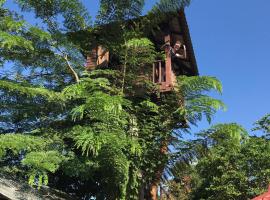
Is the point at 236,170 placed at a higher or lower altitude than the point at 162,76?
lower

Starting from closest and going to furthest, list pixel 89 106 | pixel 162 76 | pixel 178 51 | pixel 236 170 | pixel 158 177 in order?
1. pixel 89 106
2. pixel 158 177
3. pixel 162 76
4. pixel 178 51
5. pixel 236 170

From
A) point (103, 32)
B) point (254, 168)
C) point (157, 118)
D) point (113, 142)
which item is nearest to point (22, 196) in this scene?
point (113, 142)

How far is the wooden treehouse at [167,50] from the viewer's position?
1119cm

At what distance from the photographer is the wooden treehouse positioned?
11188 mm

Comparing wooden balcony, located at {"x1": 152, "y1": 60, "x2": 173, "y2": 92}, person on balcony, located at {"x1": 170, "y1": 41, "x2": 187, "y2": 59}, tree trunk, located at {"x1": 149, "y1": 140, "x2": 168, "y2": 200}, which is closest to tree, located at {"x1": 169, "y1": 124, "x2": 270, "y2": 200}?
person on balcony, located at {"x1": 170, "y1": 41, "x2": 187, "y2": 59}

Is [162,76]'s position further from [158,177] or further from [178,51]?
[158,177]

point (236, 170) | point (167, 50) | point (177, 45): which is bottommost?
point (236, 170)

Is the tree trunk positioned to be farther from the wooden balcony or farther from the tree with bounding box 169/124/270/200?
the tree with bounding box 169/124/270/200

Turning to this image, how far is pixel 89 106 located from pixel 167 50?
379cm

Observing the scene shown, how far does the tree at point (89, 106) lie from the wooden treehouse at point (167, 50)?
32 cm

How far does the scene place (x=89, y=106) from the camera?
8531 mm

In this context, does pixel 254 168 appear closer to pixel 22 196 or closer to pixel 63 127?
pixel 63 127

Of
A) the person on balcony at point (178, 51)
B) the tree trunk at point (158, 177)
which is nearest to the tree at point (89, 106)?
the tree trunk at point (158, 177)

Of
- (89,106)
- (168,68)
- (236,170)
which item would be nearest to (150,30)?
(168,68)
